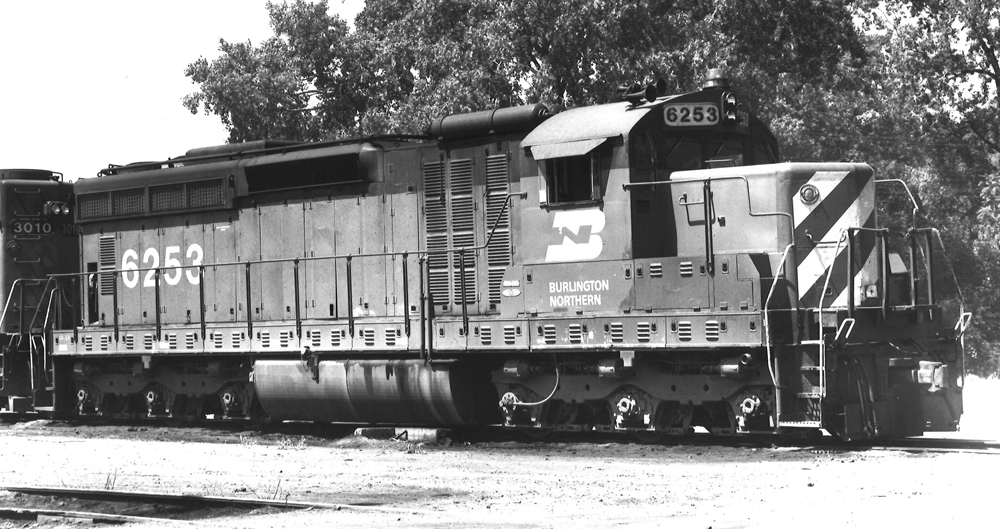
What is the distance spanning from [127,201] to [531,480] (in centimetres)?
969

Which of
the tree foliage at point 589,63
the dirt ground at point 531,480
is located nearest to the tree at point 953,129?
the tree foliage at point 589,63

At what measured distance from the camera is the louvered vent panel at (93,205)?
1808 centimetres

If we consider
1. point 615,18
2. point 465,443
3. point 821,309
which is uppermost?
point 615,18

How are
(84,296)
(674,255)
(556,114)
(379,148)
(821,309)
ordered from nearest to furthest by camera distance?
(821,309) → (674,255) → (556,114) → (379,148) → (84,296)

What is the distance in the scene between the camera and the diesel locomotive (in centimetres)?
1198

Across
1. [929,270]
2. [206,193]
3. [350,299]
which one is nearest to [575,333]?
[350,299]

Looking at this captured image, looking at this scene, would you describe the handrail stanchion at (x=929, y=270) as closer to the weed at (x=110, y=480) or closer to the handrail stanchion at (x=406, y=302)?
the handrail stanchion at (x=406, y=302)

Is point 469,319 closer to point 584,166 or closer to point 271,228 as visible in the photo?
point 584,166

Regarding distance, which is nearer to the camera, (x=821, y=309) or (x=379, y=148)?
(x=821, y=309)

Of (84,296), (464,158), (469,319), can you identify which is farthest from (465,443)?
(84,296)

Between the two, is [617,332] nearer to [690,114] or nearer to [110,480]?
[690,114]

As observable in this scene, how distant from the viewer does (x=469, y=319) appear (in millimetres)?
13695

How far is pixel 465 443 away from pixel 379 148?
3.85m

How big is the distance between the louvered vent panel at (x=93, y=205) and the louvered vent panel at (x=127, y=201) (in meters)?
0.13
